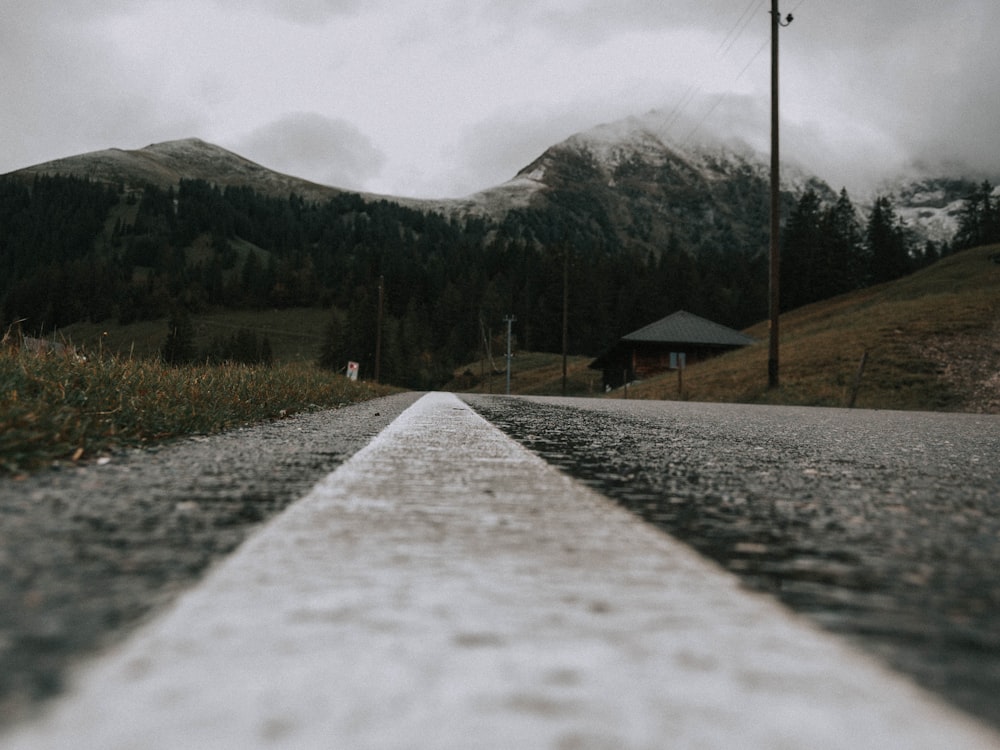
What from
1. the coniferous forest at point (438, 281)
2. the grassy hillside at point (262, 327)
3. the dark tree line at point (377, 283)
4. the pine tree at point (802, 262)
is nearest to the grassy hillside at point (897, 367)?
the coniferous forest at point (438, 281)

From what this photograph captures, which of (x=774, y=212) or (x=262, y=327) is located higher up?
(x=262, y=327)

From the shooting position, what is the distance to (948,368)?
21.6 m

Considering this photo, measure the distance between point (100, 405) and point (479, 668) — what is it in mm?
4594

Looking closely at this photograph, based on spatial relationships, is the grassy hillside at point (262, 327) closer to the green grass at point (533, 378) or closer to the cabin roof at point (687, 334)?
the green grass at point (533, 378)

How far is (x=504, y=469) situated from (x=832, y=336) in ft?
102

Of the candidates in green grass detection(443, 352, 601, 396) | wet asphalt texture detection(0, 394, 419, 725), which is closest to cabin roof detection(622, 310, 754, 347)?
green grass detection(443, 352, 601, 396)

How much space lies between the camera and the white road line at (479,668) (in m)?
0.60

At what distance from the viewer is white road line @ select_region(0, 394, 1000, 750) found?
60cm

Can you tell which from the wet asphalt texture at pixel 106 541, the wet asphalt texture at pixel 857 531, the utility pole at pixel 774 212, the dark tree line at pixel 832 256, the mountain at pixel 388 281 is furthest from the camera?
the mountain at pixel 388 281

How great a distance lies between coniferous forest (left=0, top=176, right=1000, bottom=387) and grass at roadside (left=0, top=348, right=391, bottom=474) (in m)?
64.4

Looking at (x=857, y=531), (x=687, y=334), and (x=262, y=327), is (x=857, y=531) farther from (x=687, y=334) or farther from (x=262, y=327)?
(x=262, y=327)

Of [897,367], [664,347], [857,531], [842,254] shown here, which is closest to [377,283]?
[842,254]

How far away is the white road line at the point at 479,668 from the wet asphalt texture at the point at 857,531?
3.7 inches

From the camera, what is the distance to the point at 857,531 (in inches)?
68.9
